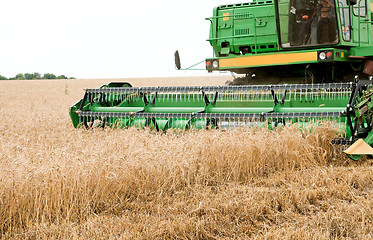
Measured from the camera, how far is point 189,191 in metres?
3.26

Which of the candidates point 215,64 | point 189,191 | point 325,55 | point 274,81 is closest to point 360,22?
point 325,55

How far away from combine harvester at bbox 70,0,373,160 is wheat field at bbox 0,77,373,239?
1.82 feet

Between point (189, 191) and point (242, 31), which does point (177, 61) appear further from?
point (189, 191)

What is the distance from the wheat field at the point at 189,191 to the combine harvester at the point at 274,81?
0.55 metres

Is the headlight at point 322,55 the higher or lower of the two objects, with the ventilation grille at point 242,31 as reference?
lower

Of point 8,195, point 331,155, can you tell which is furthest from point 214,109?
point 8,195

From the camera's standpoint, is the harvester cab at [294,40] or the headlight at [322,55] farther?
the harvester cab at [294,40]

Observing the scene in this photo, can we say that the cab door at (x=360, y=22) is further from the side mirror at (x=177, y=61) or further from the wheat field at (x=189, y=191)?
the wheat field at (x=189, y=191)

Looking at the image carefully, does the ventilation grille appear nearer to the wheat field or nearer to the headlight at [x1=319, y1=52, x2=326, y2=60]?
the headlight at [x1=319, y1=52, x2=326, y2=60]

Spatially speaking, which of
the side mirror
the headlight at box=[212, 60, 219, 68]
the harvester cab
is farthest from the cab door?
the side mirror

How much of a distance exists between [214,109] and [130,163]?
218 cm

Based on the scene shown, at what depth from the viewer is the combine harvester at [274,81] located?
4582 millimetres

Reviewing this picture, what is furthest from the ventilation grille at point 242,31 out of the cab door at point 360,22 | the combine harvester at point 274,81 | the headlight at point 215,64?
the cab door at point 360,22

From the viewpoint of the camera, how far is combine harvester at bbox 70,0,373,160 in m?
4.58
